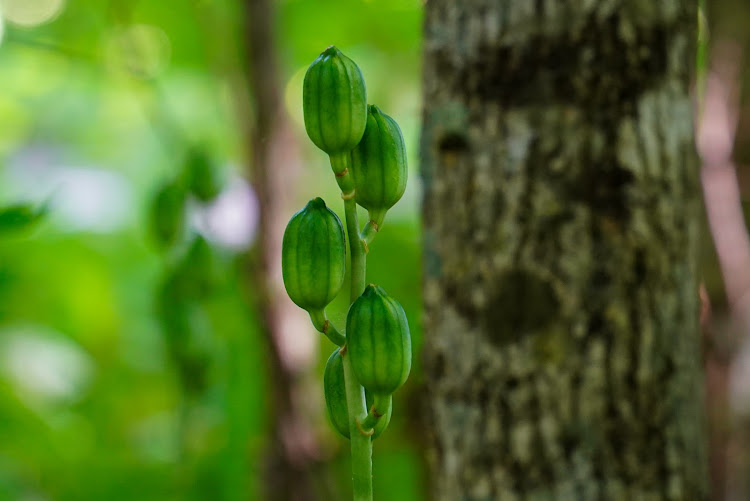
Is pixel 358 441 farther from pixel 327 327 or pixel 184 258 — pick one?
pixel 184 258

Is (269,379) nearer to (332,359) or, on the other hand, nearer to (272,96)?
(272,96)

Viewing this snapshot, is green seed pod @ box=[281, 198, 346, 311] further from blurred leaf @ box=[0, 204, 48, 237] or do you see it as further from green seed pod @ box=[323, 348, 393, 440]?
blurred leaf @ box=[0, 204, 48, 237]

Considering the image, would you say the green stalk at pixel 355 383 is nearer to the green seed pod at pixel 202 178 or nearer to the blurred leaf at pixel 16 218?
the blurred leaf at pixel 16 218

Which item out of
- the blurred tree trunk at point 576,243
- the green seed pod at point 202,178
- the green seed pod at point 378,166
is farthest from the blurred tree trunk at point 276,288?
the green seed pod at point 378,166

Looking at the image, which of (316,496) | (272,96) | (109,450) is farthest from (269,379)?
(109,450)

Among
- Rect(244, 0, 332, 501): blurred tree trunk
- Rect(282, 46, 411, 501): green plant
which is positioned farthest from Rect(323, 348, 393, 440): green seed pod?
Rect(244, 0, 332, 501): blurred tree trunk
